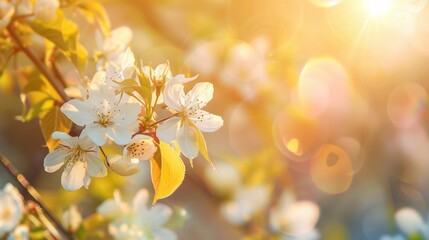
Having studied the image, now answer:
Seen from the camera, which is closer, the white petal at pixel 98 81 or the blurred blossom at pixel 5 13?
the white petal at pixel 98 81

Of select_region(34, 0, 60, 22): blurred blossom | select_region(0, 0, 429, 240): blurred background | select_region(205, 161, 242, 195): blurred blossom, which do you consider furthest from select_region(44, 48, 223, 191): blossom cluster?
select_region(205, 161, 242, 195): blurred blossom

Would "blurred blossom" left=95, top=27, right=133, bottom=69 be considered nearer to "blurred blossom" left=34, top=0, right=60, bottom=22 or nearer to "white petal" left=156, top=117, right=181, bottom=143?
"blurred blossom" left=34, top=0, right=60, bottom=22

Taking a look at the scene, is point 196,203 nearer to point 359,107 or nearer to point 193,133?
point 359,107

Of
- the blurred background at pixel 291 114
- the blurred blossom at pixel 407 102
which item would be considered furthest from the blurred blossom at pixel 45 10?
the blurred blossom at pixel 407 102

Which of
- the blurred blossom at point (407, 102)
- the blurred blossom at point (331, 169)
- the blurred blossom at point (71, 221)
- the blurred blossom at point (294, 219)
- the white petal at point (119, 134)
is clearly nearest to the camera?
the white petal at point (119, 134)

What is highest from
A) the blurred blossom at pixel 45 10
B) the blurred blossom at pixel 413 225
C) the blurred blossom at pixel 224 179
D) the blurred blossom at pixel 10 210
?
the blurred blossom at pixel 45 10

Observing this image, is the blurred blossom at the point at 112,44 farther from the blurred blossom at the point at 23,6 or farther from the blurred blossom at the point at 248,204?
the blurred blossom at the point at 248,204
